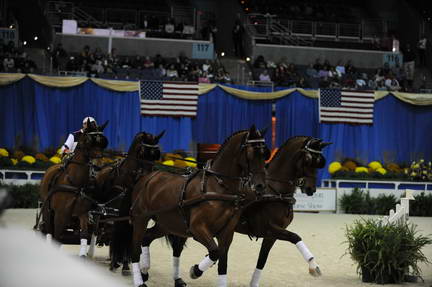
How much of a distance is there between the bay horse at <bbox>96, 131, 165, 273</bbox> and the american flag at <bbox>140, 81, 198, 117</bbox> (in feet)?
41.4

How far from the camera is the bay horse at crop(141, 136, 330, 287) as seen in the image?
9.06 meters

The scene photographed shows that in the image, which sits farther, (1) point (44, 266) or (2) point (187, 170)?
(2) point (187, 170)

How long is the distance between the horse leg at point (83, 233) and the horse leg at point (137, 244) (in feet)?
4.21

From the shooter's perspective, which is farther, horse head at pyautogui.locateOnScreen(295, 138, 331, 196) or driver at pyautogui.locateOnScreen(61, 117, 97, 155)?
driver at pyautogui.locateOnScreen(61, 117, 97, 155)

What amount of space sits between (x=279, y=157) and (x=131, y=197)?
208 centimetres

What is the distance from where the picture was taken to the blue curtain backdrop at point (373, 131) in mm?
25094

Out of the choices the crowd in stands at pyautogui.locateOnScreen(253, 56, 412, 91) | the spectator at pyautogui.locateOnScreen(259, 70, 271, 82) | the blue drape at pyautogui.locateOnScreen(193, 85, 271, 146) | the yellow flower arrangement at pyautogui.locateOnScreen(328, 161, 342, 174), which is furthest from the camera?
the crowd in stands at pyautogui.locateOnScreen(253, 56, 412, 91)

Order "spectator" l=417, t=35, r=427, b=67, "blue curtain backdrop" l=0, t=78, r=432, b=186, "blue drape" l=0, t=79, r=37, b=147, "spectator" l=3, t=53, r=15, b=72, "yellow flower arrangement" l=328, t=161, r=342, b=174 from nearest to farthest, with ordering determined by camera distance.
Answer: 1. "blue drape" l=0, t=79, r=37, b=147
2. "blue curtain backdrop" l=0, t=78, r=432, b=186
3. "yellow flower arrangement" l=328, t=161, r=342, b=174
4. "spectator" l=3, t=53, r=15, b=72
5. "spectator" l=417, t=35, r=427, b=67

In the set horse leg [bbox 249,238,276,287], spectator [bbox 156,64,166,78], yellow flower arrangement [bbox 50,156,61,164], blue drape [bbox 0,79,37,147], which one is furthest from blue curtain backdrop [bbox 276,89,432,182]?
horse leg [bbox 249,238,276,287]

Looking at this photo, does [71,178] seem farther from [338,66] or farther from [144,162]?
[338,66]

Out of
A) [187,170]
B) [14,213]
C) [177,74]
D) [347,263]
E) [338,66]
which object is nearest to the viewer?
[187,170]

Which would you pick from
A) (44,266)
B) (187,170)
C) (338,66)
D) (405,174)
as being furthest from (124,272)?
(338,66)

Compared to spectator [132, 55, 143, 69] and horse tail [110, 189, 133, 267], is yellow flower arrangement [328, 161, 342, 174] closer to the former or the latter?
spectator [132, 55, 143, 69]

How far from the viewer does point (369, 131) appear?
25656mm
